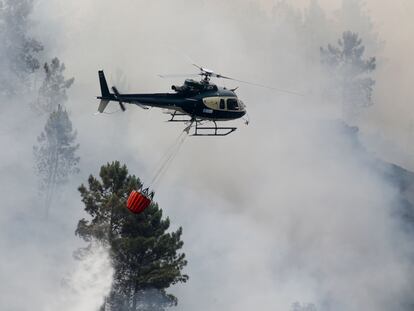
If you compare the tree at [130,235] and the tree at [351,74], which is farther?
the tree at [351,74]

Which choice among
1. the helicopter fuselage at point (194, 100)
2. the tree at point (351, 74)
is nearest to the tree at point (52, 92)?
the tree at point (351, 74)

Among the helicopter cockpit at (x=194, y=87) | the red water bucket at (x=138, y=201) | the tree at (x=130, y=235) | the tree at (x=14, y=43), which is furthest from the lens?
the tree at (x=14, y=43)

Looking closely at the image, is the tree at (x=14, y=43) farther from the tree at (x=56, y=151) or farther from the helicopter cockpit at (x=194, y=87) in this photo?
the helicopter cockpit at (x=194, y=87)

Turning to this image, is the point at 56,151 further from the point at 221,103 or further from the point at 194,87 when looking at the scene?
the point at 221,103

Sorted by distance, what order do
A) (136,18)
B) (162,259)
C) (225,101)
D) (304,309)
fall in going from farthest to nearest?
1. (136,18)
2. (304,309)
3. (162,259)
4. (225,101)

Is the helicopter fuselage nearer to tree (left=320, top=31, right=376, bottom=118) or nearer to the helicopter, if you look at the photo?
the helicopter

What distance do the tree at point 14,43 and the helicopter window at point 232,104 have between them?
2756 inches

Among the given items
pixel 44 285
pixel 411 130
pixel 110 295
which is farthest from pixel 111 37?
pixel 110 295

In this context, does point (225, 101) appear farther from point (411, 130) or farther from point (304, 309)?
point (411, 130)

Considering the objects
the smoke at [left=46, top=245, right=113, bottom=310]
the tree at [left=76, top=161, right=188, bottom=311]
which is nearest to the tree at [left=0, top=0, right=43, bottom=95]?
the smoke at [left=46, top=245, right=113, bottom=310]

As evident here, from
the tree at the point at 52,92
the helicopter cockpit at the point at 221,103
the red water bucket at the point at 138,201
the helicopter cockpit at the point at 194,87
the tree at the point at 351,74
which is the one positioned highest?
the tree at the point at 351,74

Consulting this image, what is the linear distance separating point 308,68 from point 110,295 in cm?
12752

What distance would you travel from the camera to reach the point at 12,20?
116 metres

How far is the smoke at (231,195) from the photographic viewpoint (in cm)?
10181
